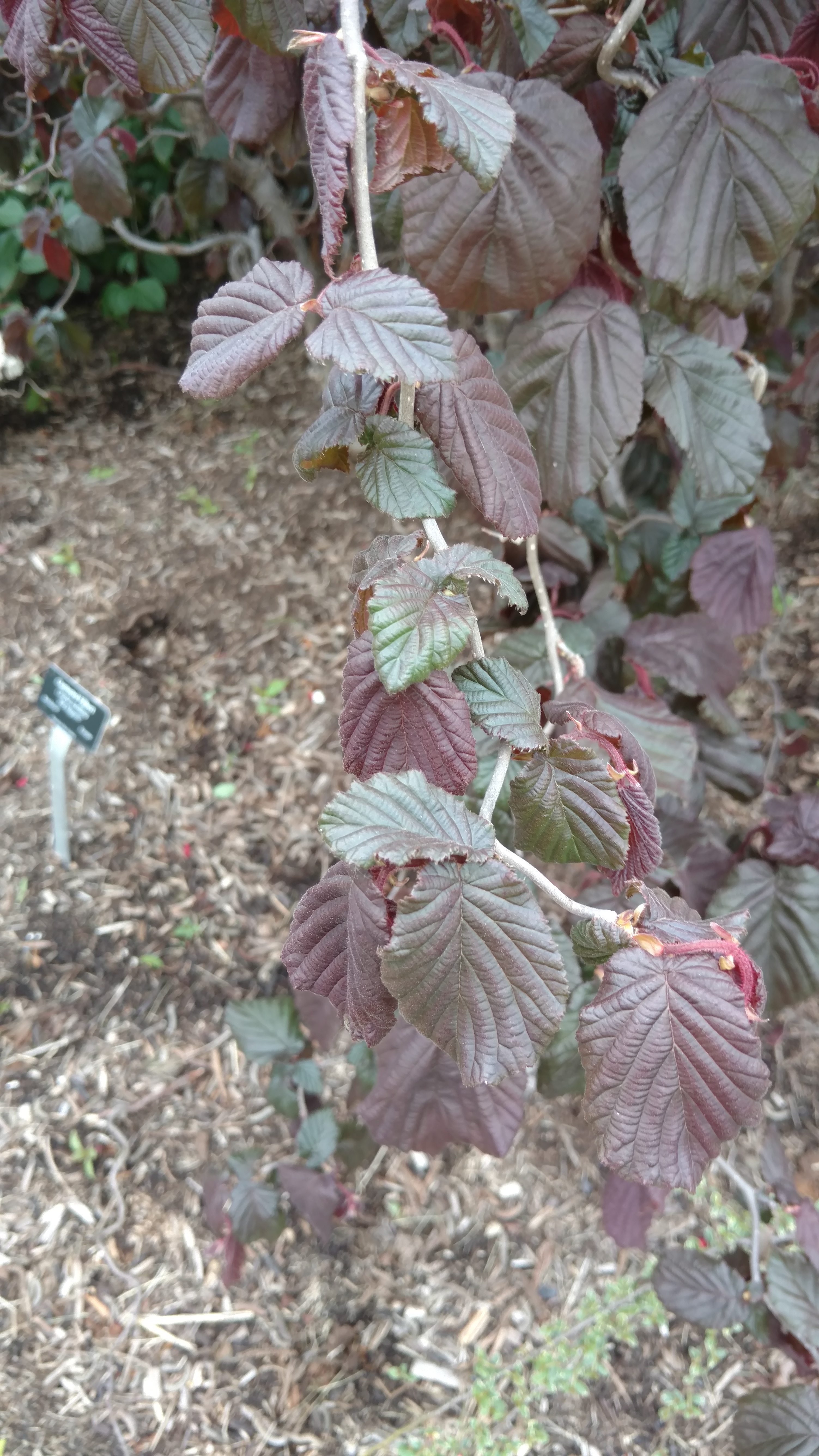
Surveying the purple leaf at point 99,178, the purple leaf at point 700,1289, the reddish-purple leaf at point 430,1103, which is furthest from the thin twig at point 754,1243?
the purple leaf at point 99,178

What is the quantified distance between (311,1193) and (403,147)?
1.34 m

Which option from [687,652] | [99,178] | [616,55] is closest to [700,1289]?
[687,652]

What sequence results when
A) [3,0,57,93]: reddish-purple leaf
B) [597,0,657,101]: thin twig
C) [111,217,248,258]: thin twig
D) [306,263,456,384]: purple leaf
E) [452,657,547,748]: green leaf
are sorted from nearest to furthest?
1. [306,263,456,384]: purple leaf
2. [452,657,547,748]: green leaf
3. [3,0,57,93]: reddish-purple leaf
4. [597,0,657,101]: thin twig
5. [111,217,248,258]: thin twig

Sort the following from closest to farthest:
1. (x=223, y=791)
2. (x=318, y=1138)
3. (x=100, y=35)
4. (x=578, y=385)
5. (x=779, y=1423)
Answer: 1. (x=100, y=35)
2. (x=578, y=385)
3. (x=779, y=1423)
4. (x=318, y=1138)
5. (x=223, y=791)

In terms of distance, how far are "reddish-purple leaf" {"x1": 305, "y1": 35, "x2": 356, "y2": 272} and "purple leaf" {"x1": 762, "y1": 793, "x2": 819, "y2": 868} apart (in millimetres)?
1002

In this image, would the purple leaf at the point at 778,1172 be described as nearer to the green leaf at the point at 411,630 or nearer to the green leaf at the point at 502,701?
the green leaf at the point at 502,701

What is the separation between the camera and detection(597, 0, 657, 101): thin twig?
868 mm

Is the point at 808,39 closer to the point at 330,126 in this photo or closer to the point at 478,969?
the point at 330,126

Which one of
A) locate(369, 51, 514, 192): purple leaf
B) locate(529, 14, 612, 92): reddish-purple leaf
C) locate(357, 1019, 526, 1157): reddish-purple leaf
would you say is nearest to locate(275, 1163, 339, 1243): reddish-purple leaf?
locate(357, 1019, 526, 1157): reddish-purple leaf

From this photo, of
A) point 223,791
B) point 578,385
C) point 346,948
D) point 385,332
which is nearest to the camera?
point 385,332

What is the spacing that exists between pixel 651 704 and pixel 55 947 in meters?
1.37

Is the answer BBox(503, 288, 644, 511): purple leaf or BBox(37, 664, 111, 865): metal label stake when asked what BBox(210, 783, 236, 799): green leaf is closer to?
BBox(37, 664, 111, 865): metal label stake

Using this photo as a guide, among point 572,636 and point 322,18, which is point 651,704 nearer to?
point 572,636

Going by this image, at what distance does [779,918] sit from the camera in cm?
127
